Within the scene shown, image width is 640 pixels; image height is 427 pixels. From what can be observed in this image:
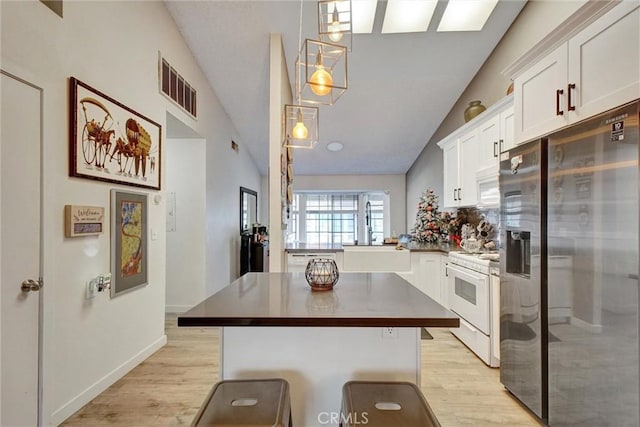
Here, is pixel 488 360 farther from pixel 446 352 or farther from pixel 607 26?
pixel 607 26

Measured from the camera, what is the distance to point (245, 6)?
3.08 metres

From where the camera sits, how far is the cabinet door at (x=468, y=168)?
3387 mm

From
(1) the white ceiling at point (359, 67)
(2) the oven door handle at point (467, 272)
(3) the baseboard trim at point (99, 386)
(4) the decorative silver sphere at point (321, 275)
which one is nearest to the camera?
(4) the decorative silver sphere at point (321, 275)

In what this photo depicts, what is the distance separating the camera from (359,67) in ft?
13.2

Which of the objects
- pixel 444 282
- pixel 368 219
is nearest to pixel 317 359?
pixel 444 282

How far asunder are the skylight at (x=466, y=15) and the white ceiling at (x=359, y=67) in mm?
107

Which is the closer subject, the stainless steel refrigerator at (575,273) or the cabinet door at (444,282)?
the stainless steel refrigerator at (575,273)

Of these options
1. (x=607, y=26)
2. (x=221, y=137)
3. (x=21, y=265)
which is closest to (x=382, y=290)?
(x=607, y=26)

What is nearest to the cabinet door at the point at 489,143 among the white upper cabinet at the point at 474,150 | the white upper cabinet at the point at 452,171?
the white upper cabinet at the point at 474,150

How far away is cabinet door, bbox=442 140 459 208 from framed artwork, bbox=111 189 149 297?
3368 mm

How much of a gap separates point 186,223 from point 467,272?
333 centimetres

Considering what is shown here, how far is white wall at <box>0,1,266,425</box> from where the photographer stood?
1.85 meters

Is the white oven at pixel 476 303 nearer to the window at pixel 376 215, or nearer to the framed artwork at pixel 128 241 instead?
the framed artwork at pixel 128 241

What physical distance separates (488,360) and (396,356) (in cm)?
173
